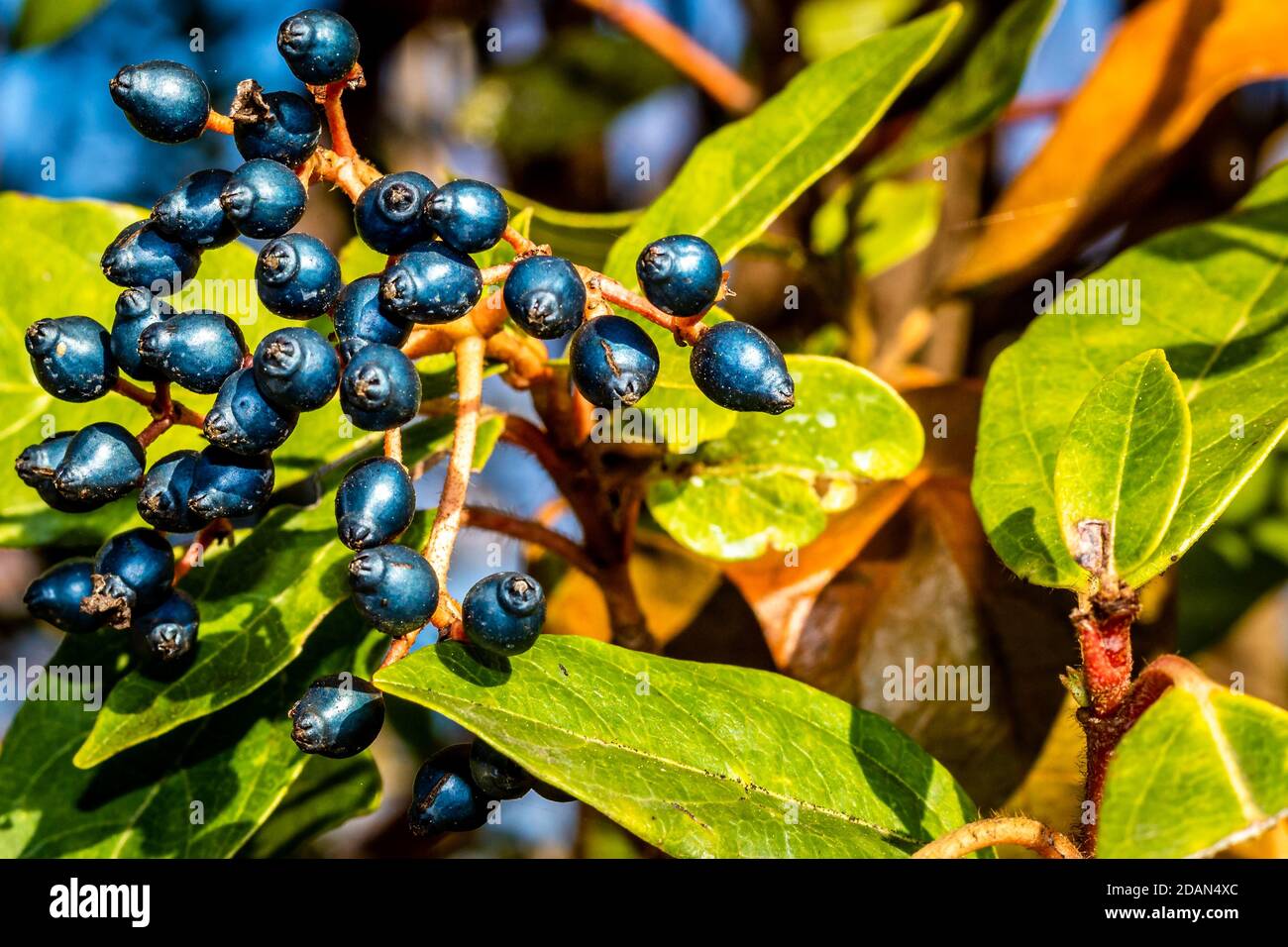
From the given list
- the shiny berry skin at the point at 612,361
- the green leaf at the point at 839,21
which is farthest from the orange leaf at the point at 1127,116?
the shiny berry skin at the point at 612,361

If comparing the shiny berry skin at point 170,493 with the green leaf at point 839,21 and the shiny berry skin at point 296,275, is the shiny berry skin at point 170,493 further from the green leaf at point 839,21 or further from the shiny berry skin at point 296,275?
the green leaf at point 839,21

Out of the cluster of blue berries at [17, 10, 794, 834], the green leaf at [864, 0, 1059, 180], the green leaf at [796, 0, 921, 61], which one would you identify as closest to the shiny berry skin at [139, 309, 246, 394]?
the cluster of blue berries at [17, 10, 794, 834]

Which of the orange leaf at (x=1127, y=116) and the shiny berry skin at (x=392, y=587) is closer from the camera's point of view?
the shiny berry skin at (x=392, y=587)

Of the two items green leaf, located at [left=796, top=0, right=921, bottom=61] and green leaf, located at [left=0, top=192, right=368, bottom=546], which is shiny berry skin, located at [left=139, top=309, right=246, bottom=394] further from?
green leaf, located at [left=796, top=0, right=921, bottom=61]

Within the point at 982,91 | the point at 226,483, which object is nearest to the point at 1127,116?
the point at 982,91

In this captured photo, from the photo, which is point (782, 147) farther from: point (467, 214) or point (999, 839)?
point (999, 839)

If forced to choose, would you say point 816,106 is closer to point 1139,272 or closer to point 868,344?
point 1139,272
